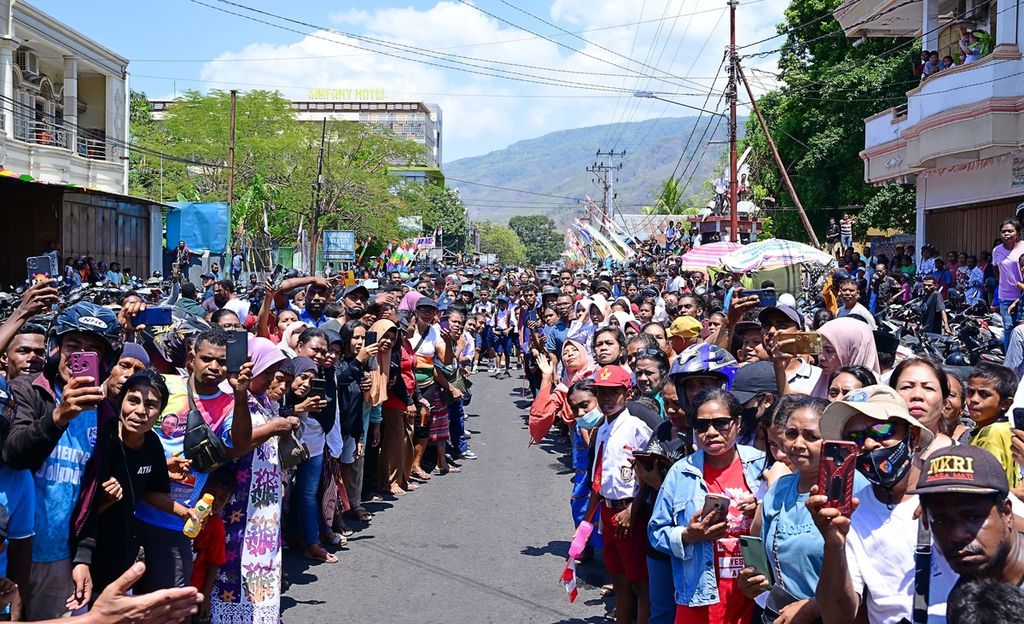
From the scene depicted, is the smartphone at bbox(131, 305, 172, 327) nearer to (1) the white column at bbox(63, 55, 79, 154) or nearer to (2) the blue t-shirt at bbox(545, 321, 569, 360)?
(2) the blue t-shirt at bbox(545, 321, 569, 360)

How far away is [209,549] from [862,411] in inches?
150

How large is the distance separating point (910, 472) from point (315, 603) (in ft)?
14.7

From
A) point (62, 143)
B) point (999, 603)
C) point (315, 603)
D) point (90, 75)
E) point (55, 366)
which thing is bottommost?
point (315, 603)

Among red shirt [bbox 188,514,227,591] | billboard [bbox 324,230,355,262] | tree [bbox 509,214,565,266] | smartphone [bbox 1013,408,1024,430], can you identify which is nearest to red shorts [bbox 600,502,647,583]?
smartphone [bbox 1013,408,1024,430]

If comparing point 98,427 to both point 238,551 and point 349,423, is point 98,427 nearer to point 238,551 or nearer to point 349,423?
point 238,551

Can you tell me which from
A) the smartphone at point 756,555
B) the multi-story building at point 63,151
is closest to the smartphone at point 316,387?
the smartphone at point 756,555

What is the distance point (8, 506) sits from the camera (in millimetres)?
4148

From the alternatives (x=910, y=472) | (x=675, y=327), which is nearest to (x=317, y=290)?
(x=675, y=327)

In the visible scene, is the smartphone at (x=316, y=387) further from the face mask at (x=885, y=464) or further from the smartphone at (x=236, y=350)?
the face mask at (x=885, y=464)

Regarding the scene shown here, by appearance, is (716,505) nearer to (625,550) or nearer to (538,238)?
(625,550)

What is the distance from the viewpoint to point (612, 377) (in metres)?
5.88

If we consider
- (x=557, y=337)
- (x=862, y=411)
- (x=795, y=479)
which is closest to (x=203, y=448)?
(x=795, y=479)

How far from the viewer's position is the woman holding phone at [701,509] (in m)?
4.56

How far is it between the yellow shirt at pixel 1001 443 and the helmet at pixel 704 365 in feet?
4.14
